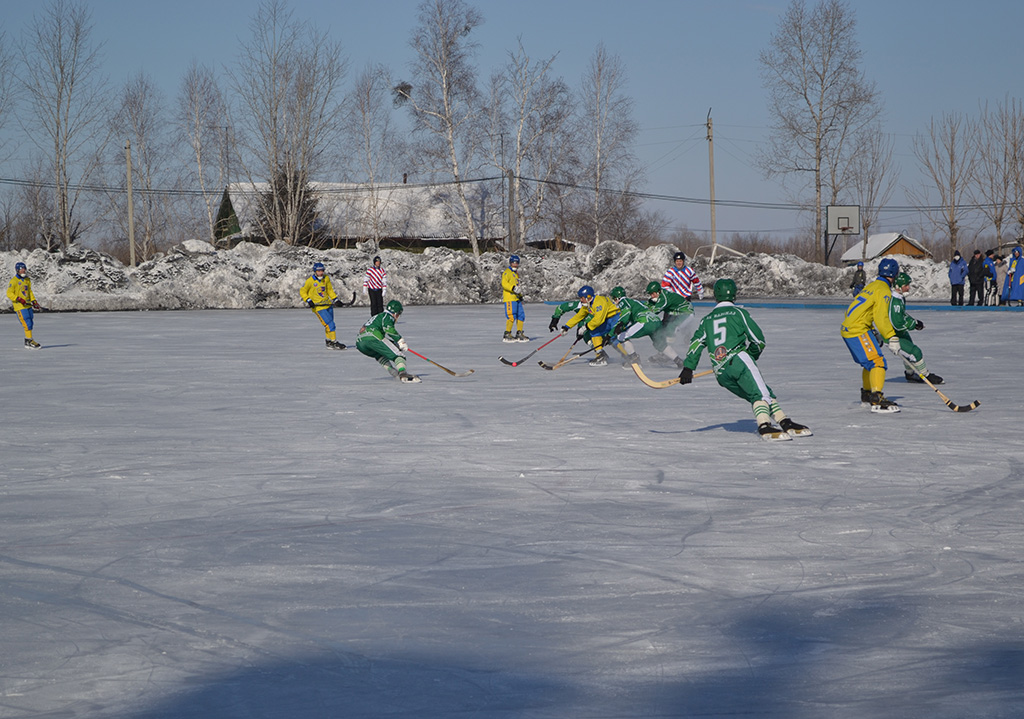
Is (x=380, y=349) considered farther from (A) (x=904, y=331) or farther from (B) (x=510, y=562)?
(B) (x=510, y=562)

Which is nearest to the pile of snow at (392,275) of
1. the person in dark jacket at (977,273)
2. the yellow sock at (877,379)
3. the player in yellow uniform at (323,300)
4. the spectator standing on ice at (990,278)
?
the spectator standing on ice at (990,278)

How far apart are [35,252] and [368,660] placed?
3100 cm

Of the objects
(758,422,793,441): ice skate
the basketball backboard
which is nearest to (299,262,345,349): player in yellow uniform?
(758,422,793,441): ice skate

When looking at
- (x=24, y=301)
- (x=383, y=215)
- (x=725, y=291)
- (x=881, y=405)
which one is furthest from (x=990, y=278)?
(x=383, y=215)

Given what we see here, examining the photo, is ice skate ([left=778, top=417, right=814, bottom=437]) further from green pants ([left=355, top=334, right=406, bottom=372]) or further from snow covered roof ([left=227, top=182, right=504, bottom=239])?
snow covered roof ([left=227, top=182, right=504, bottom=239])

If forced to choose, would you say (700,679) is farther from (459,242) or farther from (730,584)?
(459,242)

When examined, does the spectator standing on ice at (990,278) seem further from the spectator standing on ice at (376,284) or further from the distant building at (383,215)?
the distant building at (383,215)

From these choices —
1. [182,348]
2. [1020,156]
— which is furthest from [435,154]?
[182,348]

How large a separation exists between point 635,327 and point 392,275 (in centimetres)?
2176

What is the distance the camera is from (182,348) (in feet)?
51.7

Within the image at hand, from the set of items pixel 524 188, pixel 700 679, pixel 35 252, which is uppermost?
pixel 524 188

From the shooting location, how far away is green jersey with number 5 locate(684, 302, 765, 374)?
718 centimetres

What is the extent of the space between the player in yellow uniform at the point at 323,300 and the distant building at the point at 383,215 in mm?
25194

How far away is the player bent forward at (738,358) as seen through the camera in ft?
23.1
